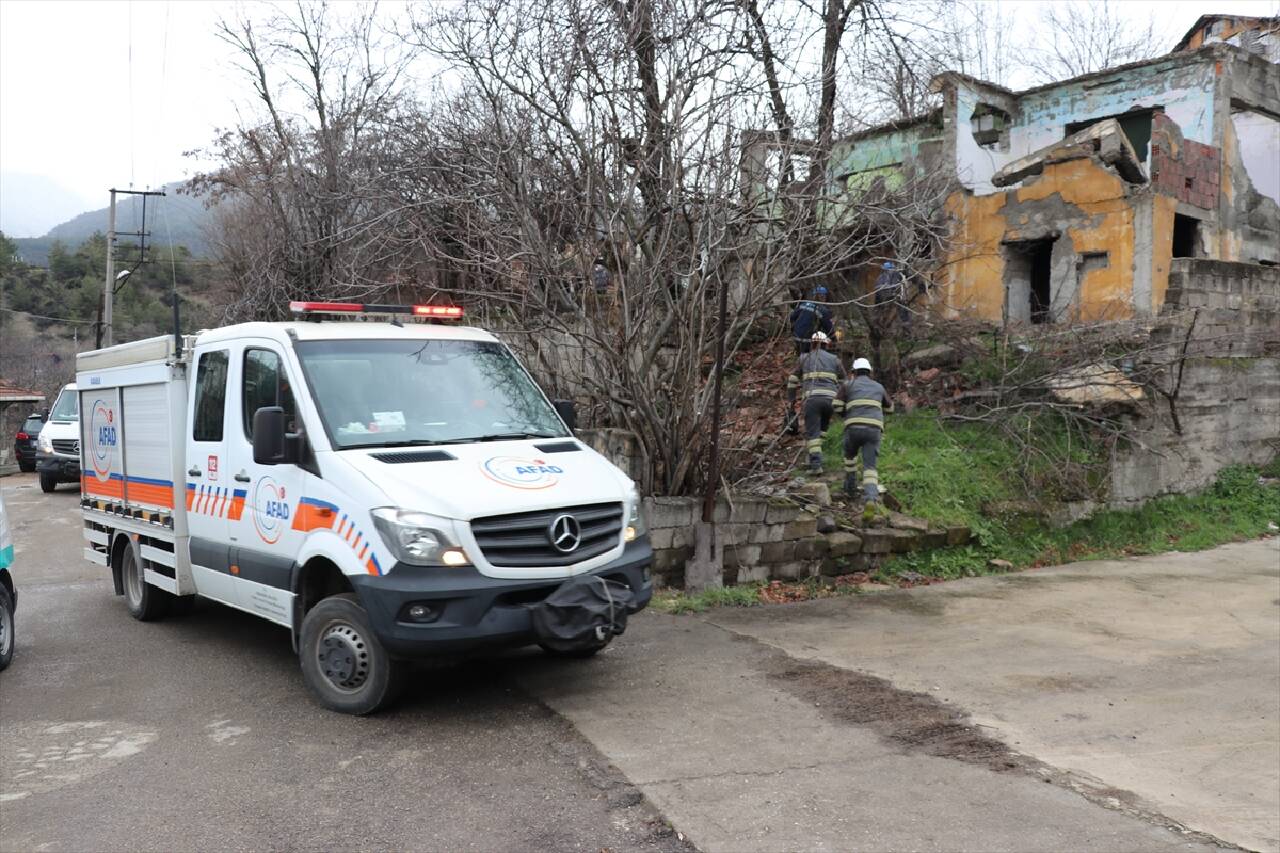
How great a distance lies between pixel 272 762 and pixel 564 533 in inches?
75.4

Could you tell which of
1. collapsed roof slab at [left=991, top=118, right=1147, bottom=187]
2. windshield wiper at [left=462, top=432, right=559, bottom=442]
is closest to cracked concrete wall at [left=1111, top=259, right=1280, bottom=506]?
collapsed roof slab at [left=991, top=118, right=1147, bottom=187]

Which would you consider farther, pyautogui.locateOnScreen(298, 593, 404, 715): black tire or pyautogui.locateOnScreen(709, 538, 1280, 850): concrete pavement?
pyautogui.locateOnScreen(298, 593, 404, 715): black tire

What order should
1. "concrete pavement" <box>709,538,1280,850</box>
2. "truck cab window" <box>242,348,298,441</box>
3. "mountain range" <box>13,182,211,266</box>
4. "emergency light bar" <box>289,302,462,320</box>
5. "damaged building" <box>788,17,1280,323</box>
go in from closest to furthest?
"concrete pavement" <box>709,538,1280,850</box>
"truck cab window" <box>242,348,298,441</box>
"emergency light bar" <box>289,302,462,320</box>
"damaged building" <box>788,17,1280,323</box>
"mountain range" <box>13,182,211,266</box>

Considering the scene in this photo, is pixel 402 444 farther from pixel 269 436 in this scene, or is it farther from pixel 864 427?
pixel 864 427

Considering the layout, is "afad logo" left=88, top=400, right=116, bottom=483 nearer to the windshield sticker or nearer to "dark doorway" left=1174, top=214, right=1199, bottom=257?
the windshield sticker

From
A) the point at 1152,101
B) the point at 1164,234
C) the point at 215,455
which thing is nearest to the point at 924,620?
the point at 215,455

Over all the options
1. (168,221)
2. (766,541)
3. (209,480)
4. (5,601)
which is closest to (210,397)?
(209,480)

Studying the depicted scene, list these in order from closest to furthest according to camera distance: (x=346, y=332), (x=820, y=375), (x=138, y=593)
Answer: (x=346, y=332) < (x=138, y=593) < (x=820, y=375)

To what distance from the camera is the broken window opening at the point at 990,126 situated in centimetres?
1888

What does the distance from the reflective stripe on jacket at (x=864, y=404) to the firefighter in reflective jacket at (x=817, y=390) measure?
0.38 metres

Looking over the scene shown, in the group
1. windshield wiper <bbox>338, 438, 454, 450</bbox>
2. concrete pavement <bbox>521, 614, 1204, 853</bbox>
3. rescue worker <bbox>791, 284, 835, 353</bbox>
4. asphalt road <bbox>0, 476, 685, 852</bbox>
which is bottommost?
asphalt road <bbox>0, 476, 685, 852</bbox>

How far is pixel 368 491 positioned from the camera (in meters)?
5.40

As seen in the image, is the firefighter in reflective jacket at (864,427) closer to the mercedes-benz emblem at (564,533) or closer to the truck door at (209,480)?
the mercedes-benz emblem at (564,533)

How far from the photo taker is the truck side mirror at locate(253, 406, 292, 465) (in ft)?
18.7
